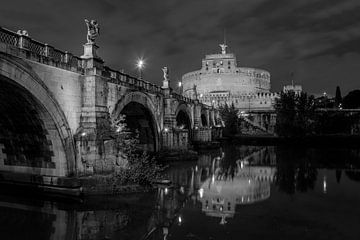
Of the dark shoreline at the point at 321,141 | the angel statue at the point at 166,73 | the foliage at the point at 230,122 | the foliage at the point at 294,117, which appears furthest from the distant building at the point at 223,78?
the angel statue at the point at 166,73

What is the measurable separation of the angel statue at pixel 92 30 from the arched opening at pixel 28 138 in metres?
5.02

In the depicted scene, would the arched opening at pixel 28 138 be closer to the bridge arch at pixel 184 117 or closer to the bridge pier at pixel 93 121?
the bridge pier at pixel 93 121

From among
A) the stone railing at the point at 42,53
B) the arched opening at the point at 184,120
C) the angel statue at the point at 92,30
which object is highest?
the angel statue at the point at 92,30

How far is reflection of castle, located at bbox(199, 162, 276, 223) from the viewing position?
46.8 feet

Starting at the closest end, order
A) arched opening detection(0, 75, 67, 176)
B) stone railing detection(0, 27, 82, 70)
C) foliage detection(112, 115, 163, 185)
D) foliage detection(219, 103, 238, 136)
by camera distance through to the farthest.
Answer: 1. stone railing detection(0, 27, 82, 70)
2. arched opening detection(0, 75, 67, 176)
3. foliage detection(112, 115, 163, 185)
4. foliage detection(219, 103, 238, 136)

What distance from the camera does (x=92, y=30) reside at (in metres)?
18.0

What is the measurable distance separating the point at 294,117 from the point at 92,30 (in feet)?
148

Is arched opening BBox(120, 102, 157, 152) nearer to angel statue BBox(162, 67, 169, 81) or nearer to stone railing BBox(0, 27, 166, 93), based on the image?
angel statue BBox(162, 67, 169, 81)

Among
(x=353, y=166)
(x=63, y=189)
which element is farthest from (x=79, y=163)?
(x=353, y=166)

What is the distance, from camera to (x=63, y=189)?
16.0 m

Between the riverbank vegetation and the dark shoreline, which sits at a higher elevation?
the riverbank vegetation

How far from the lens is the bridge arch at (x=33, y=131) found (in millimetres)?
14820

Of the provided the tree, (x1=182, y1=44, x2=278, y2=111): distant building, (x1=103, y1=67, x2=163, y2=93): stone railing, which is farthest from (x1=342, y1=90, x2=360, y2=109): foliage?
(x1=103, y1=67, x2=163, y2=93): stone railing

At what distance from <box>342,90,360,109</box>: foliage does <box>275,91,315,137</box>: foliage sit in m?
43.6
